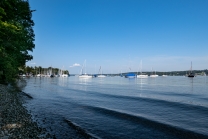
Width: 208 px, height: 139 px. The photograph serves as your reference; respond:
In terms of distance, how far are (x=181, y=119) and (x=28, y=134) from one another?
Result: 590 inches

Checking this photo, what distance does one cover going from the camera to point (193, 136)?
1345 centimetres

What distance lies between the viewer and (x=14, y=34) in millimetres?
19812

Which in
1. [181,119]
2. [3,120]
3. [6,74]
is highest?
[6,74]

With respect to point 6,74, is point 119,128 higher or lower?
lower

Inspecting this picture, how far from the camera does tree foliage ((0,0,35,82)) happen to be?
49.8ft

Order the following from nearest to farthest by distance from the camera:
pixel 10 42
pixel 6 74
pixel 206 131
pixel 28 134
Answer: pixel 28 134
pixel 206 131
pixel 10 42
pixel 6 74

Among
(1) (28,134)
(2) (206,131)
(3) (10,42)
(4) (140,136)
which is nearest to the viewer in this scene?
(1) (28,134)

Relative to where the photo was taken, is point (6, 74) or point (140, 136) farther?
point (6, 74)

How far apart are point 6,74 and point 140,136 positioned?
43.8 meters

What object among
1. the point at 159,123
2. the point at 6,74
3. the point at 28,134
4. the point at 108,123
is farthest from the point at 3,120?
the point at 6,74

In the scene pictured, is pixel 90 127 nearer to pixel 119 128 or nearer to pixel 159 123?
pixel 119 128

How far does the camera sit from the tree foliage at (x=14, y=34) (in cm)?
1517

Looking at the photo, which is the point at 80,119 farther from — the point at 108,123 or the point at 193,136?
the point at 193,136

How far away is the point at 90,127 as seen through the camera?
1486 cm
